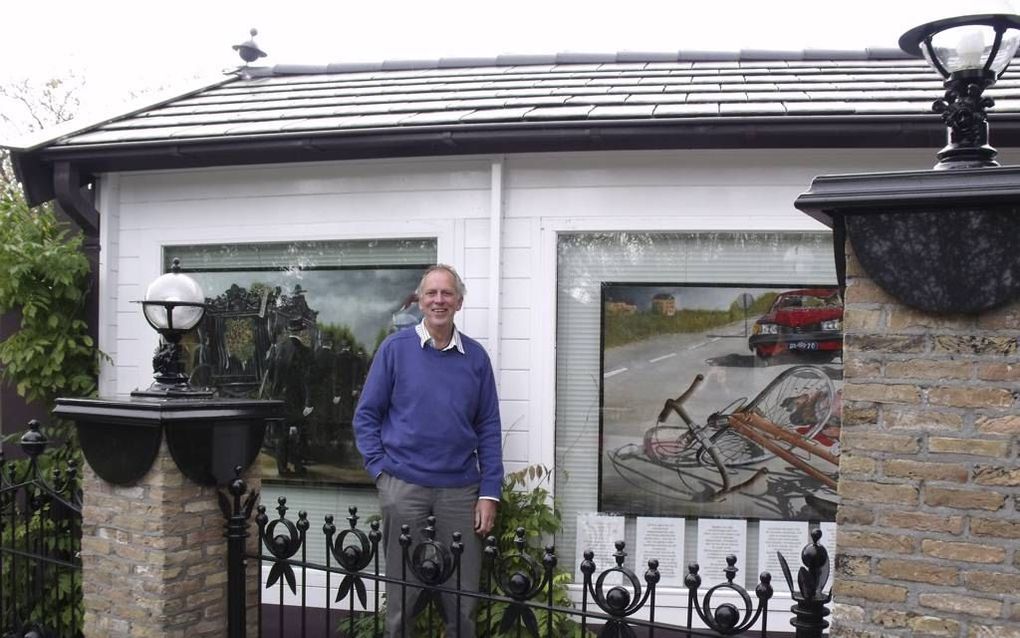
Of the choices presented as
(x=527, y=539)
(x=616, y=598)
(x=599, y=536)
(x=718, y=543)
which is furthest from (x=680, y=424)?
(x=616, y=598)

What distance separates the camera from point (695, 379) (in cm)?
499

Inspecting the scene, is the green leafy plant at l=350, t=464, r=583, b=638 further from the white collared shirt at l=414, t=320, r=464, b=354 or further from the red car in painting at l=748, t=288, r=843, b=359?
the red car in painting at l=748, t=288, r=843, b=359

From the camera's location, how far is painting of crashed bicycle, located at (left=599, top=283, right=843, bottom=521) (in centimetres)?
489

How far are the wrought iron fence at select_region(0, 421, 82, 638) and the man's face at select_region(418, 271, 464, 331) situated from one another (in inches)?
71.6

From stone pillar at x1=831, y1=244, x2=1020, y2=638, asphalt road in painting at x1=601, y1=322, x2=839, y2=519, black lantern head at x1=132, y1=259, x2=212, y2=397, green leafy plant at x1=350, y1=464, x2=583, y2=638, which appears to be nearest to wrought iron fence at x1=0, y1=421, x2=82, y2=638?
black lantern head at x1=132, y1=259, x2=212, y2=397

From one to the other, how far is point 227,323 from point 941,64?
464cm

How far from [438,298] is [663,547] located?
6.95 feet

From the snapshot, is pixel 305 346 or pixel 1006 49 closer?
pixel 1006 49

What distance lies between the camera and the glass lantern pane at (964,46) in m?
2.33

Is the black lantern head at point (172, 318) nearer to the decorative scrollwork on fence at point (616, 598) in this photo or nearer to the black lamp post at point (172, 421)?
the black lamp post at point (172, 421)

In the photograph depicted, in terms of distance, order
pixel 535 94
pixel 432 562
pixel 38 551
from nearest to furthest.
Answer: pixel 432 562
pixel 38 551
pixel 535 94

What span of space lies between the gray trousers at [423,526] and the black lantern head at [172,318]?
3.42 ft

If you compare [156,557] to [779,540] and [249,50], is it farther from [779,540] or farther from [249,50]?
[249,50]

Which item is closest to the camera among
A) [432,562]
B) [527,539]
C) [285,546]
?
[432,562]
